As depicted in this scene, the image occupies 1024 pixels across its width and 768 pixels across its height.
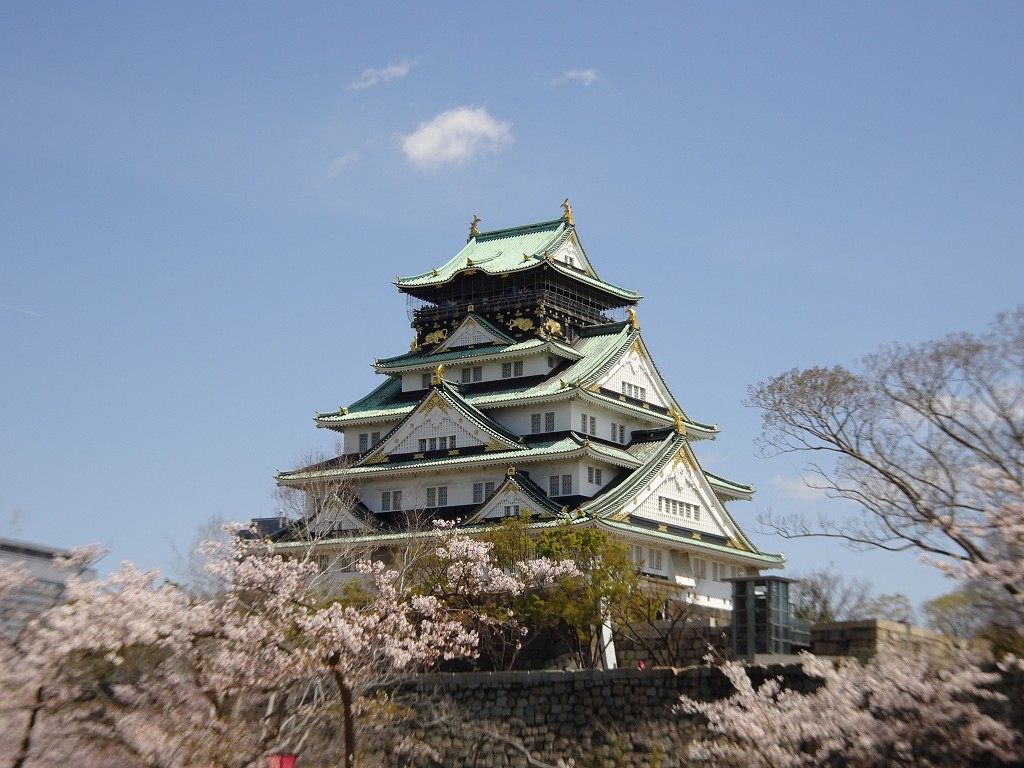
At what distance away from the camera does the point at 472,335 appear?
58094 millimetres

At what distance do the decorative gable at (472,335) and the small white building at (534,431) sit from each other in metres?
0.06

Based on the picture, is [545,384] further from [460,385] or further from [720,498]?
[720,498]

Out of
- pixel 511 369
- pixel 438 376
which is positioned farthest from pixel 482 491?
pixel 511 369

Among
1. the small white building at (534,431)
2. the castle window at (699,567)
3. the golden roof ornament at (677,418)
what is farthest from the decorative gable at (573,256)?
the castle window at (699,567)

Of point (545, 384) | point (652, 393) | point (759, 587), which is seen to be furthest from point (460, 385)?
point (759, 587)

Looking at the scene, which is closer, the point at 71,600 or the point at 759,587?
the point at 71,600

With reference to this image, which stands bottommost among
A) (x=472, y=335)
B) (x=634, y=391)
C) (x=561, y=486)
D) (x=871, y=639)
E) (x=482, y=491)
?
(x=871, y=639)

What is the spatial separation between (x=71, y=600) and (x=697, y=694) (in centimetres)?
1364

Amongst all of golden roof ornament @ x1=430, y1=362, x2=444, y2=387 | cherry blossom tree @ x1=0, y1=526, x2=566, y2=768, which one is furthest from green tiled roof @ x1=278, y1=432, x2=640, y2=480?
cherry blossom tree @ x1=0, y1=526, x2=566, y2=768

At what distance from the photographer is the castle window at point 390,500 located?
180 ft

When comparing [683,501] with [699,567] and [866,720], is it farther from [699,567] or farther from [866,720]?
[866,720]

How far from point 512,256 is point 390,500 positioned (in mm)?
12985

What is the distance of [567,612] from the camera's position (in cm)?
3784

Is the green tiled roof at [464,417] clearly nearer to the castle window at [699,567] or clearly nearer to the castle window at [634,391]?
the castle window at [634,391]
